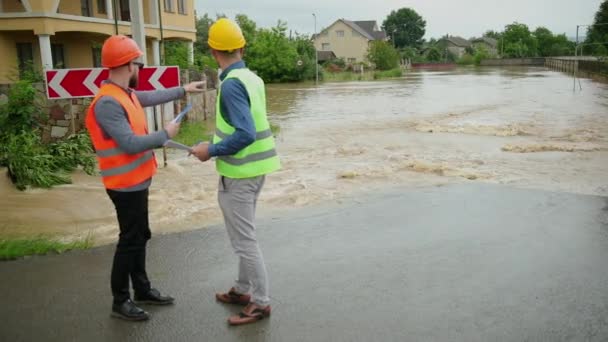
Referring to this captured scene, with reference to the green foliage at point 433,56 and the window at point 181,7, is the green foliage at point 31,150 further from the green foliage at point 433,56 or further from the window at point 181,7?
the green foliage at point 433,56

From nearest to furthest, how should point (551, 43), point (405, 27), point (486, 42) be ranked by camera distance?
1. point (551, 43)
2. point (405, 27)
3. point (486, 42)

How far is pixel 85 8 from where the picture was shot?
24203 millimetres

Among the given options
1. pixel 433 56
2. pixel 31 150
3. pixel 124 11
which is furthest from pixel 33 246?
pixel 433 56

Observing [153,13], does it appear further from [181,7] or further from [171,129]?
[171,129]

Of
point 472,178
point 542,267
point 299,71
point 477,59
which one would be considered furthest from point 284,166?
point 477,59

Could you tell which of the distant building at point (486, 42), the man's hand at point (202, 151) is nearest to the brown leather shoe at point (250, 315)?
the man's hand at point (202, 151)

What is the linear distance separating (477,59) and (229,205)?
10689cm

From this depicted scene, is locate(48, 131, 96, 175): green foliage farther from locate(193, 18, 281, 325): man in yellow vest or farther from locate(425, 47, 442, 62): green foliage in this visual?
locate(425, 47, 442, 62): green foliage

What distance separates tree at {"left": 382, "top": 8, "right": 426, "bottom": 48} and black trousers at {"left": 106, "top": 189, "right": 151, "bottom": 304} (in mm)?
132510

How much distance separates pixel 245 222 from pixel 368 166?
6534mm

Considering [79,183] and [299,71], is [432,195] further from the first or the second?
[299,71]

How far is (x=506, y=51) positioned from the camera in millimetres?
106750

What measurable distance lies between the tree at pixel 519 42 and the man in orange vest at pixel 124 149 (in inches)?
4362

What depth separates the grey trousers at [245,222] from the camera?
393 cm
